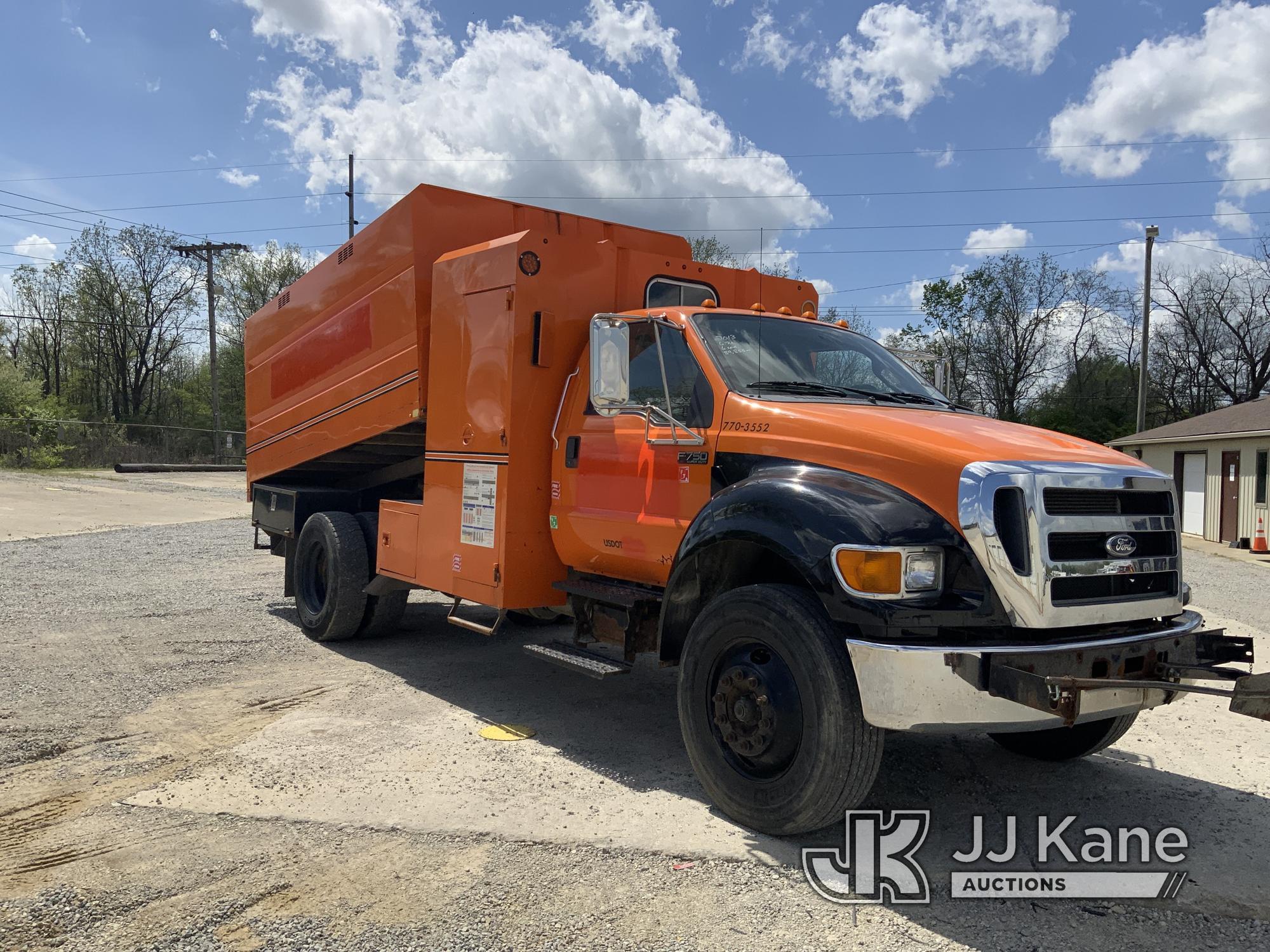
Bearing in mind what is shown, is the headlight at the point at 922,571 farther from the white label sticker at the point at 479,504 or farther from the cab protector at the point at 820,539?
the white label sticker at the point at 479,504

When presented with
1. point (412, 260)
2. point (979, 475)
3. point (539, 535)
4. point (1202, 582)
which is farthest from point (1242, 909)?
point (1202, 582)

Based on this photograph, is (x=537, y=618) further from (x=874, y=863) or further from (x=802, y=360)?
(x=874, y=863)

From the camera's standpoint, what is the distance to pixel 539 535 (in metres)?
5.68

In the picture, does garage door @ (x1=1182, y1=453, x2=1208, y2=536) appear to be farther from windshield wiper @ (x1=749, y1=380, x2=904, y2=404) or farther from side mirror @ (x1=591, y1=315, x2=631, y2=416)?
side mirror @ (x1=591, y1=315, x2=631, y2=416)

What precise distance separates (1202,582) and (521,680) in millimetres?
10735

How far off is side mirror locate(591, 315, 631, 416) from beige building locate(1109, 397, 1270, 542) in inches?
683

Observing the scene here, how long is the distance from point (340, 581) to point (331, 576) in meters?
0.13

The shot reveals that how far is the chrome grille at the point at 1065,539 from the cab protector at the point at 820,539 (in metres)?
0.10

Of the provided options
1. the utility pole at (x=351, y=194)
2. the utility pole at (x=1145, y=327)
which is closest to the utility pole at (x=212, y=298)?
the utility pole at (x=351, y=194)

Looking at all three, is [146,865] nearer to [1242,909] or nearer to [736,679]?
[736,679]

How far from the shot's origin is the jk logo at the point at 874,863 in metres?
3.50

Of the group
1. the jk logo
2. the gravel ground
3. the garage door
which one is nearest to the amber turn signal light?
the jk logo

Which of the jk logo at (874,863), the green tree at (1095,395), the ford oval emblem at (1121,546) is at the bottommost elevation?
the jk logo at (874,863)

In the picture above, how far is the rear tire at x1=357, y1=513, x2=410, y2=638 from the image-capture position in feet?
25.2
